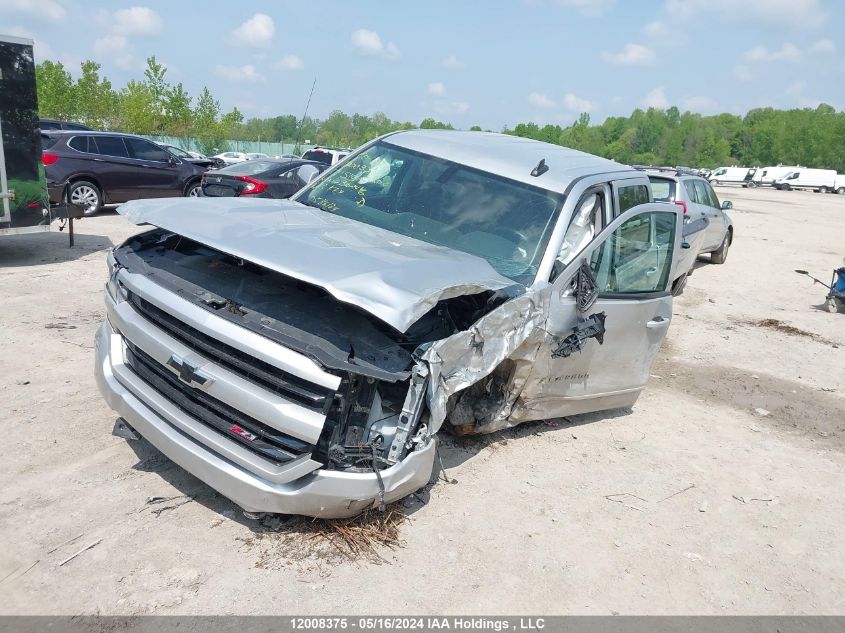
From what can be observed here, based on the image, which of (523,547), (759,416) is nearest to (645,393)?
(759,416)

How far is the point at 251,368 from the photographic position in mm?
3100

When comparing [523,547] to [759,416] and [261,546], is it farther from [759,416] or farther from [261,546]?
[759,416]

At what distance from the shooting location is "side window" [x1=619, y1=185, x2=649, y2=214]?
5.19 m

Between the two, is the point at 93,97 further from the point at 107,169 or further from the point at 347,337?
the point at 347,337

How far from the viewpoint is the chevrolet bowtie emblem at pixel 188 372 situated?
10.4 ft

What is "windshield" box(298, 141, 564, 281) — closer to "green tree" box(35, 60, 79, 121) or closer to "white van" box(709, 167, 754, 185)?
"green tree" box(35, 60, 79, 121)

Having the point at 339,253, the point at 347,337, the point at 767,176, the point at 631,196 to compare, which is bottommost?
the point at 347,337

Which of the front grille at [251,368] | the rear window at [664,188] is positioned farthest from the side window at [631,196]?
the rear window at [664,188]

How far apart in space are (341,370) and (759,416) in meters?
4.80

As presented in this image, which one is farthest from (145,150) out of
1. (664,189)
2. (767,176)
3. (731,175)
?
(731,175)

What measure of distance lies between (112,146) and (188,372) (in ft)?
39.0

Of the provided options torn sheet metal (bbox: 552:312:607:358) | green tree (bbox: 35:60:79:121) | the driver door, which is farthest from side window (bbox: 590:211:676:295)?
green tree (bbox: 35:60:79:121)

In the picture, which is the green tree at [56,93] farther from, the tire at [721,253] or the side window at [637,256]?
the side window at [637,256]

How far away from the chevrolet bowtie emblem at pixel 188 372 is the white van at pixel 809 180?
70.6 m
